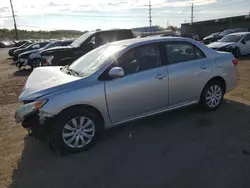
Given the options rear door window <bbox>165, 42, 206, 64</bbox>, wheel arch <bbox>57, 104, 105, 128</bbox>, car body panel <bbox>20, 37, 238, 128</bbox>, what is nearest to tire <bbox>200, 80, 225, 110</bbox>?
car body panel <bbox>20, 37, 238, 128</bbox>

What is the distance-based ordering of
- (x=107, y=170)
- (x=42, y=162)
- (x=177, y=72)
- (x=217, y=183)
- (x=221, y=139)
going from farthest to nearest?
1. (x=177, y=72)
2. (x=221, y=139)
3. (x=42, y=162)
4. (x=107, y=170)
5. (x=217, y=183)

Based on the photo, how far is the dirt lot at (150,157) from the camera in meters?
3.20

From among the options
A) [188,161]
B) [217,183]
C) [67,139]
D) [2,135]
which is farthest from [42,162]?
[217,183]

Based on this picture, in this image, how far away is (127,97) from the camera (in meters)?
4.16

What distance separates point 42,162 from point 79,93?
45.0 inches

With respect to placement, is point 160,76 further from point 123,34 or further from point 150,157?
point 123,34

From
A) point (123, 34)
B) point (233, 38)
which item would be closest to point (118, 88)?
point (123, 34)

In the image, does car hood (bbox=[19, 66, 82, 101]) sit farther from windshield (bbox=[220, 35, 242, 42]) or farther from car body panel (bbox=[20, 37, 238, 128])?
windshield (bbox=[220, 35, 242, 42])

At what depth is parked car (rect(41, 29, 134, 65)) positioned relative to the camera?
32.1ft

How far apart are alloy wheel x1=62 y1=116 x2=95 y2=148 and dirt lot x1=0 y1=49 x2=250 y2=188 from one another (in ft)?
0.62

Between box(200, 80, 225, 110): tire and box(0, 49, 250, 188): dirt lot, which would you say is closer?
box(0, 49, 250, 188): dirt lot

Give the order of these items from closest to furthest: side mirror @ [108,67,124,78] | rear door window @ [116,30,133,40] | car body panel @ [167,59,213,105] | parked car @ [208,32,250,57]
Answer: side mirror @ [108,67,124,78] → car body panel @ [167,59,213,105] → rear door window @ [116,30,133,40] → parked car @ [208,32,250,57]

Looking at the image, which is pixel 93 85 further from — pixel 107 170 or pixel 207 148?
pixel 207 148

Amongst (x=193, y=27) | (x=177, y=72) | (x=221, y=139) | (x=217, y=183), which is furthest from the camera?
(x=193, y=27)
